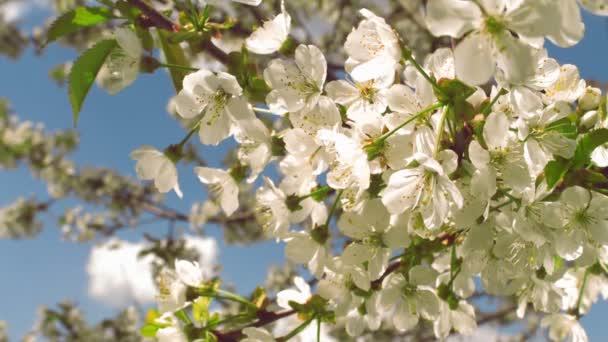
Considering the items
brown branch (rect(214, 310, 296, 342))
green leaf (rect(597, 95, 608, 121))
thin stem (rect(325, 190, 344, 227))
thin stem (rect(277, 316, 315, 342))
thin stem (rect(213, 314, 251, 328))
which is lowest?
thin stem (rect(277, 316, 315, 342))

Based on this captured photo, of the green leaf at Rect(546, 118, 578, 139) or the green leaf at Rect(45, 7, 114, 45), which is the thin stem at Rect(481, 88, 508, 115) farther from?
the green leaf at Rect(45, 7, 114, 45)

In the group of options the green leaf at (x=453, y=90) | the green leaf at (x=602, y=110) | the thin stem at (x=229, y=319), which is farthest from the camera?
the thin stem at (x=229, y=319)

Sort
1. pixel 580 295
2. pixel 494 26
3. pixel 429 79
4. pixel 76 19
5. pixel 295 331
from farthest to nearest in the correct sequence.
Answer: pixel 580 295, pixel 295 331, pixel 76 19, pixel 429 79, pixel 494 26

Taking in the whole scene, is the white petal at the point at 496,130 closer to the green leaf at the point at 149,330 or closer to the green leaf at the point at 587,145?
the green leaf at the point at 587,145

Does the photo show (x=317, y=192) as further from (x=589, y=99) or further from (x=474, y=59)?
(x=589, y=99)

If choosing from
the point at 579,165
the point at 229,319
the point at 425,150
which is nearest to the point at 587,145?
the point at 579,165

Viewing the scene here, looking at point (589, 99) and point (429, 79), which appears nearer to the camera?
point (429, 79)

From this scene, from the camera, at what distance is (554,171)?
0.94m

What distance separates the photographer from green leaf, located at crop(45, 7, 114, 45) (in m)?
1.11

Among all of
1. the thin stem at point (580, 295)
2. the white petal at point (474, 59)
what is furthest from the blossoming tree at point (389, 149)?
the thin stem at point (580, 295)

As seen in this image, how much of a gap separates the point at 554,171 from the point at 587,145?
0.25ft

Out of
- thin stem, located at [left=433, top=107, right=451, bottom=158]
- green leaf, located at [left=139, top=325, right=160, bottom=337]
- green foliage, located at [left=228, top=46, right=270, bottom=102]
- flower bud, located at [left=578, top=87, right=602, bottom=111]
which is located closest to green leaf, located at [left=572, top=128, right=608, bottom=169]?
flower bud, located at [left=578, top=87, right=602, bottom=111]

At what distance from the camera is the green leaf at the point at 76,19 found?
3.65ft

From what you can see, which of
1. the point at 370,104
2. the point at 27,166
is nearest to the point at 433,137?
the point at 370,104
